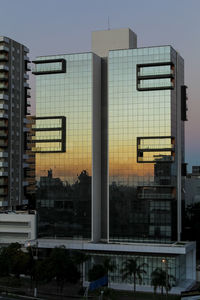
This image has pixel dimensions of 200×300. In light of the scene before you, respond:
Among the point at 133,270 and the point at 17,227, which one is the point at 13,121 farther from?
the point at 133,270

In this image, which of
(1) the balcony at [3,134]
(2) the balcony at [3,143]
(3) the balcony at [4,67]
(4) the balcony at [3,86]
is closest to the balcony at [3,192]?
(2) the balcony at [3,143]

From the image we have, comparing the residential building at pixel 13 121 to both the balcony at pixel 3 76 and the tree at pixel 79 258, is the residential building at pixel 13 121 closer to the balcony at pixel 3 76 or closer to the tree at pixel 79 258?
the balcony at pixel 3 76

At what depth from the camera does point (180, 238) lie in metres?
101

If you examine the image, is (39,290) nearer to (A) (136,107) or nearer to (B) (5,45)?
(A) (136,107)

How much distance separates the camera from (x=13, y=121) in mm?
145250

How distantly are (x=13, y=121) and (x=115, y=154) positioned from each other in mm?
53043

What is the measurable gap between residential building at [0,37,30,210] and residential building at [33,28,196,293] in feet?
118

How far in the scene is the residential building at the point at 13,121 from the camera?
14100cm

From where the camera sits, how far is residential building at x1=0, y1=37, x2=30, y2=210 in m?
141

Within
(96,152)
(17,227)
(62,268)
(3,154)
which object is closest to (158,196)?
(96,152)

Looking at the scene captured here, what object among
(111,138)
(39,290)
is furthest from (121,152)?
(39,290)

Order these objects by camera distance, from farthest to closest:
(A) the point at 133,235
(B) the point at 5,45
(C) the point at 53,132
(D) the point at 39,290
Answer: (B) the point at 5,45, (C) the point at 53,132, (A) the point at 133,235, (D) the point at 39,290

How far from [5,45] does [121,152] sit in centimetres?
6027

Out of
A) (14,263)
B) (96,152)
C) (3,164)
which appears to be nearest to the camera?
(14,263)
